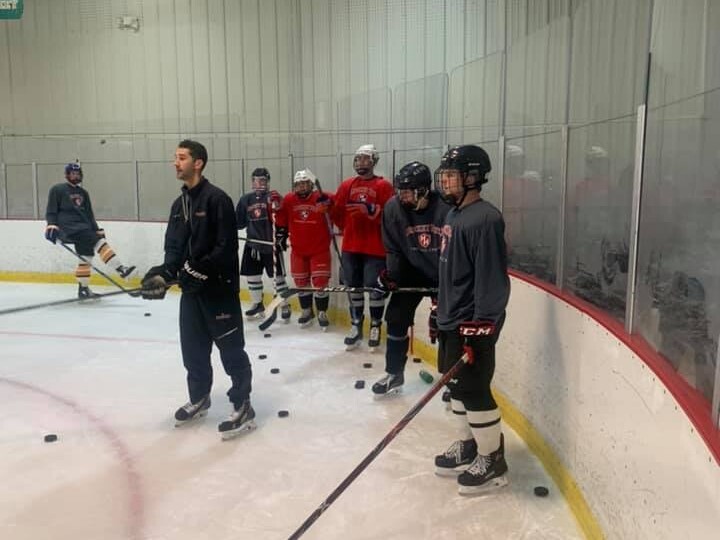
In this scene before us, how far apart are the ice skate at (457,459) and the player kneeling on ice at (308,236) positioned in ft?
7.90

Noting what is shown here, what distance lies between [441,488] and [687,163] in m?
1.34

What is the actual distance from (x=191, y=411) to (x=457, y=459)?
1.21m

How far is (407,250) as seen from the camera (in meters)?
3.03

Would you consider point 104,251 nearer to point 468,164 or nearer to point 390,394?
point 390,394

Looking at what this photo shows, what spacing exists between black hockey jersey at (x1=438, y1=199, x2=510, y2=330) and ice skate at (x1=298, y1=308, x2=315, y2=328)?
268 cm

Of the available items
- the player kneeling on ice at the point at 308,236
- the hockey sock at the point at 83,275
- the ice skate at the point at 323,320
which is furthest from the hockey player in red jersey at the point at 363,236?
the hockey sock at the point at 83,275

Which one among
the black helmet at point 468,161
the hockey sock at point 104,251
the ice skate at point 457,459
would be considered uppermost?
the black helmet at point 468,161

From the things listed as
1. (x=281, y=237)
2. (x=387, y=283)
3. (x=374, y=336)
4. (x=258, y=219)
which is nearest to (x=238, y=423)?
(x=387, y=283)

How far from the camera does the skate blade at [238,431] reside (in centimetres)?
271

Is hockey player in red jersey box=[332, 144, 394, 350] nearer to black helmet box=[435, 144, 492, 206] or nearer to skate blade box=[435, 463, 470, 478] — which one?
skate blade box=[435, 463, 470, 478]

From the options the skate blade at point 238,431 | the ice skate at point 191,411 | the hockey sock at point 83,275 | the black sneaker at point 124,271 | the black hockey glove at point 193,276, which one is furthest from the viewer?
the black sneaker at point 124,271

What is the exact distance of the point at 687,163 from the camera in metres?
1.56

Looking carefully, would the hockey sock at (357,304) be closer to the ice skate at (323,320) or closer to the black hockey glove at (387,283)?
the ice skate at (323,320)

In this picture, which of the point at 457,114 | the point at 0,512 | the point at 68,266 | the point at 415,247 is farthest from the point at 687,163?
the point at 68,266
